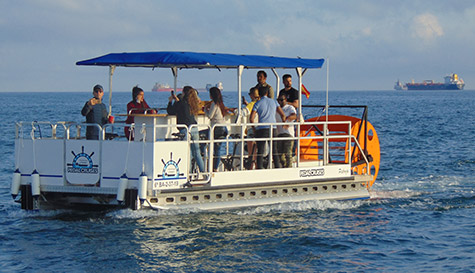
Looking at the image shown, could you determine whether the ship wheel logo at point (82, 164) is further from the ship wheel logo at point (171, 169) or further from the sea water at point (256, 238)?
the ship wheel logo at point (171, 169)

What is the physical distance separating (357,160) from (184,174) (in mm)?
5061

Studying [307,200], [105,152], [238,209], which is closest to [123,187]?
[105,152]

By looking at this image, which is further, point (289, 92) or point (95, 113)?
point (289, 92)

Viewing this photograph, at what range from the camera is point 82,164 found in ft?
40.7

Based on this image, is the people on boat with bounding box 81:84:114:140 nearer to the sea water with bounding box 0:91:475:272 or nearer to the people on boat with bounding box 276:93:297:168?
the sea water with bounding box 0:91:475:272

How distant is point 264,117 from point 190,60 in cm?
189

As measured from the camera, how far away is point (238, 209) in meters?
13.3

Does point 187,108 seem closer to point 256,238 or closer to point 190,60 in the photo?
point 190,60

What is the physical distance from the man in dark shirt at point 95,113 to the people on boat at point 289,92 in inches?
Result: 144

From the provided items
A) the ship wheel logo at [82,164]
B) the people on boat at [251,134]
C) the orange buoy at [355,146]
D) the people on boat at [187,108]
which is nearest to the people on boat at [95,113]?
the ship wheel logo at [82,164]

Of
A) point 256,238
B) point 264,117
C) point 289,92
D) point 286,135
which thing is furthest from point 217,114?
point 256,238

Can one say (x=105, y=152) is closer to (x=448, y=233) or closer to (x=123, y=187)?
(x=123, y=187)

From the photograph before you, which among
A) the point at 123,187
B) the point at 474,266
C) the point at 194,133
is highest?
the point at 194,133

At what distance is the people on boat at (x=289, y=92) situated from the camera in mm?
14492
